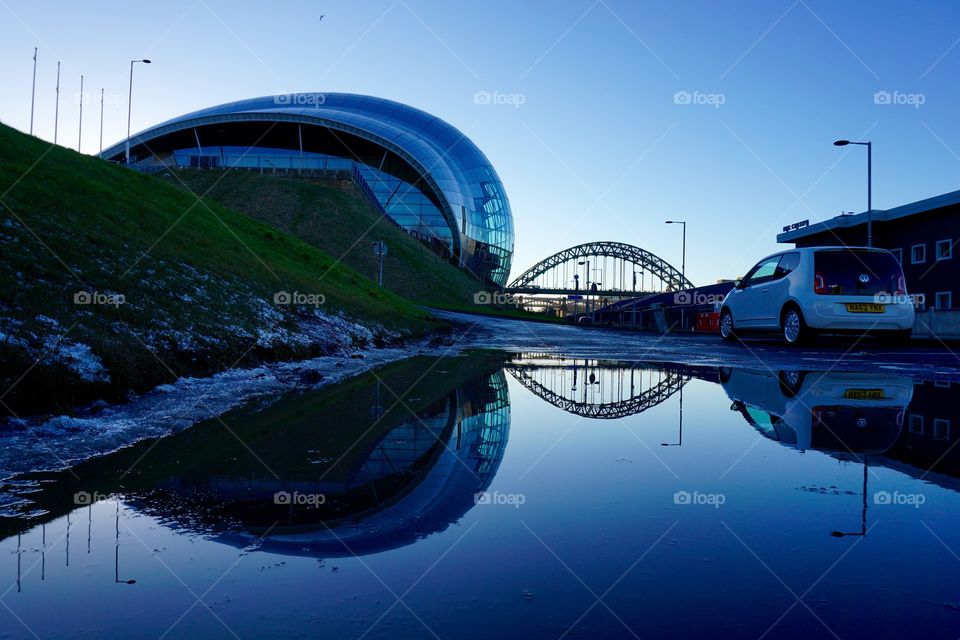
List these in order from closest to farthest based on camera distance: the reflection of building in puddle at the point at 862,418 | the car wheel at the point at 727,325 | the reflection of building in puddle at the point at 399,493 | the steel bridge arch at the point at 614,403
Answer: the reflection of building in puddle at the point at 399,493 → the reflection of building in puddle at the point at 862,418 → the steel bridge arch at the point at 614,403 → the car wheel at the point at 727,325

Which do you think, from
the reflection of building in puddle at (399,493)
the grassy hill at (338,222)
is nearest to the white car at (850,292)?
the reflection of building in puddle at (399,493)

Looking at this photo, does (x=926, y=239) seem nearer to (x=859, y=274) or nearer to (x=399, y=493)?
(x=859, y=274)

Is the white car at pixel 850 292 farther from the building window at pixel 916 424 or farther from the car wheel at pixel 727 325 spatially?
the building window at pixel 916 424

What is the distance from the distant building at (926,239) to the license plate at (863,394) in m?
31.7

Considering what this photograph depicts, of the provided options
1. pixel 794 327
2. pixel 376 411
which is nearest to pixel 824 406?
pixel 376 411

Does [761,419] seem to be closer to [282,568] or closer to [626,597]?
[626,597]

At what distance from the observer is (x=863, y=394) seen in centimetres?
733

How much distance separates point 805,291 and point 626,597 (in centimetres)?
1333

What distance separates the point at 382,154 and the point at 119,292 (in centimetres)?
8306

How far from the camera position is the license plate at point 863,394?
702 centimetres

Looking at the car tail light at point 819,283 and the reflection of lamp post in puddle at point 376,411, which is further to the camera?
the car tail light at point 819,283

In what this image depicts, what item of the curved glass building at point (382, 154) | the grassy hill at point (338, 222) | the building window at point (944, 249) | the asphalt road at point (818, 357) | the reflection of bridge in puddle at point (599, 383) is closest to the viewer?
the reflection of bridge in puddle at point (599, 383)

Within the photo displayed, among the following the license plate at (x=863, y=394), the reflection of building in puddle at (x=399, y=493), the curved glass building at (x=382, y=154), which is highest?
the curved glass building at (x=382, y=154)

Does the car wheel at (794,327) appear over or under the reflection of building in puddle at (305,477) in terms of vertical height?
over
